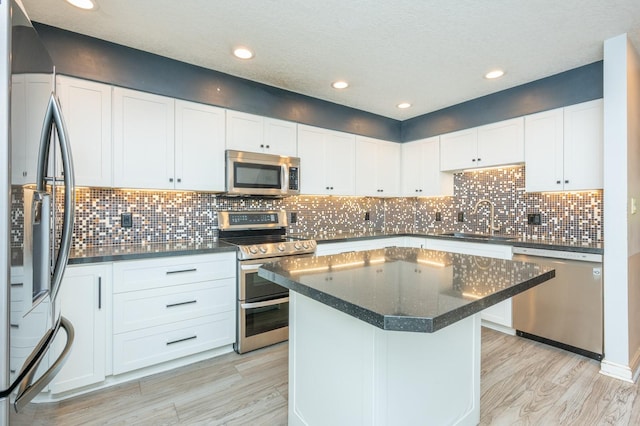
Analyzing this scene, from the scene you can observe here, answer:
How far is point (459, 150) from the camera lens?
364cm

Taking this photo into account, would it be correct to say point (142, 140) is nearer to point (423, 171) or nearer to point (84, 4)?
point (84, 4)

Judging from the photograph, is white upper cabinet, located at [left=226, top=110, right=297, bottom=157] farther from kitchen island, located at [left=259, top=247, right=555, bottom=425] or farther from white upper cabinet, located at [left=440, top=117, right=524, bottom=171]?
white upper cabinet, located at [left=440, top=117, right=524, bottom=171]

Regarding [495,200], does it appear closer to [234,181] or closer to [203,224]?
[234,181]

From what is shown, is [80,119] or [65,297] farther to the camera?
[80,119]

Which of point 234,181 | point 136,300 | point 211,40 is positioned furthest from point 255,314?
point 211,40

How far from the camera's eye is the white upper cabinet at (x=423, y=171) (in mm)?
3891

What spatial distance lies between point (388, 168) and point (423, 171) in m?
0.45

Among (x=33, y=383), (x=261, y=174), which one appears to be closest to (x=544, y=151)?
(x=261, y=174)

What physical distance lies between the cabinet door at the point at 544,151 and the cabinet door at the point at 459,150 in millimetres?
553

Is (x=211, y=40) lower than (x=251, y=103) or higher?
higher

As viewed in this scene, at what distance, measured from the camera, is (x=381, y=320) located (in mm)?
856

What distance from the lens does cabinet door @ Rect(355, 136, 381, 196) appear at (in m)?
3.86

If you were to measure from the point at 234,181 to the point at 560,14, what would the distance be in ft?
8.57

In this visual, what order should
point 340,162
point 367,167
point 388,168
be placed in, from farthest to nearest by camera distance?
point 388,168
point 367,167
point 340,162
